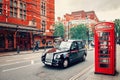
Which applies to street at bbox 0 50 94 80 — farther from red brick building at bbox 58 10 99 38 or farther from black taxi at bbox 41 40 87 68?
red brick building at bbox 58 10 99 38

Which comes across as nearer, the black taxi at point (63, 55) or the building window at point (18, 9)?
the black taxi at point (63, 55)

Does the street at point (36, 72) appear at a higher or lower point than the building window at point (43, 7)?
lower

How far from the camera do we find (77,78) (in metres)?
7.63

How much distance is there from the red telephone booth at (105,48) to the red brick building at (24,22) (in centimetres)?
1646

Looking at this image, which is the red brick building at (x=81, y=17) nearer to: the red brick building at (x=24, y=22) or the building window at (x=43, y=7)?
the red brick building at (x=24, y=22)

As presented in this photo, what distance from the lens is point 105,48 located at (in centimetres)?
834

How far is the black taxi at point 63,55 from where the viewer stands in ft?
33.1

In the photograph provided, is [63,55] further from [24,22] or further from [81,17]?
[81,17]

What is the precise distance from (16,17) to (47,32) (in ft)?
33.9

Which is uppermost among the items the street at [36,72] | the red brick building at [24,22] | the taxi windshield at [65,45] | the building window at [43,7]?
the building window at [43,7]

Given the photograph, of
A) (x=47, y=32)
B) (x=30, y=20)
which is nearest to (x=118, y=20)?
(x=47, y=32)

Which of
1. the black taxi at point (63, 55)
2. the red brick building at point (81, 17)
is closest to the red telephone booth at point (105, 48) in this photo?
the black taxi at point (63, 55)

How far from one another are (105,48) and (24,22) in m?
22.1

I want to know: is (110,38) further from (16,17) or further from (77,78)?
(16,17)
